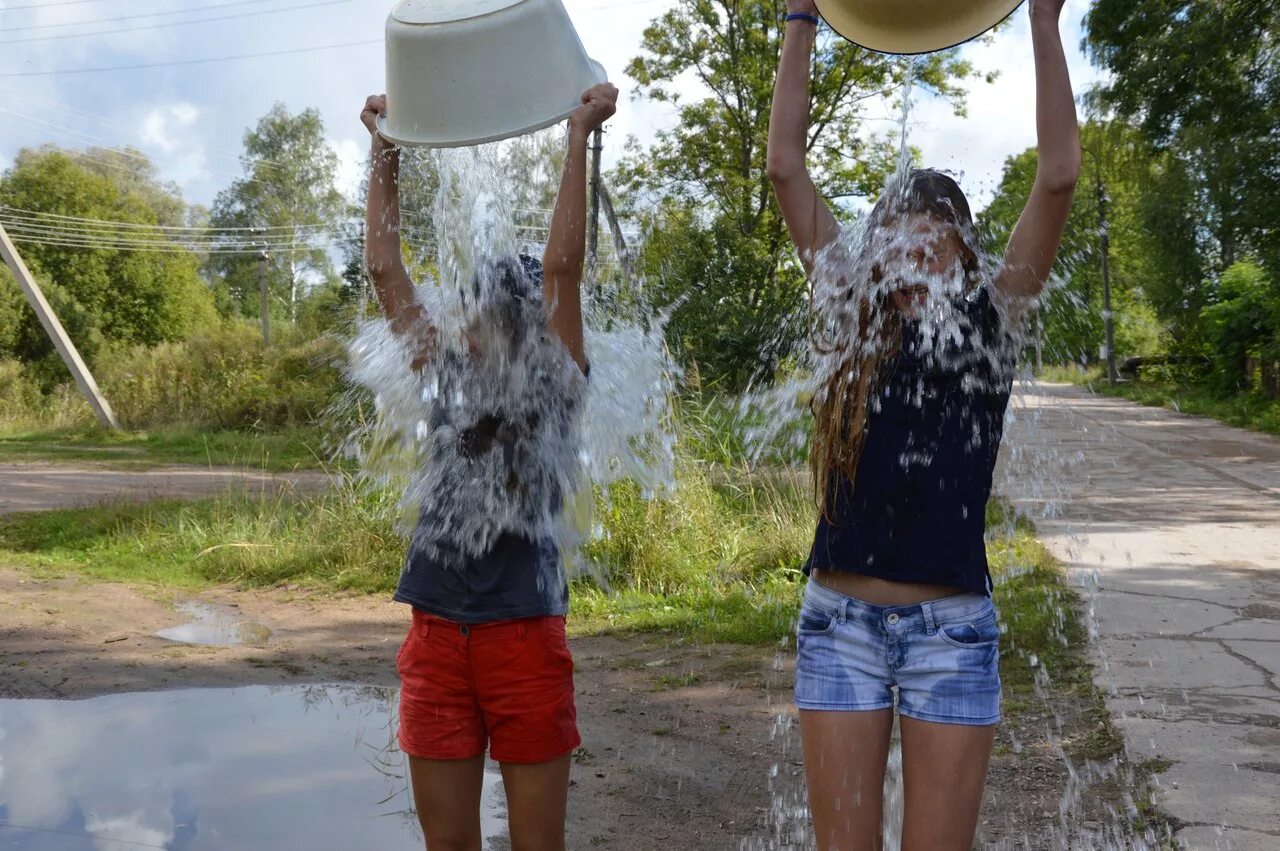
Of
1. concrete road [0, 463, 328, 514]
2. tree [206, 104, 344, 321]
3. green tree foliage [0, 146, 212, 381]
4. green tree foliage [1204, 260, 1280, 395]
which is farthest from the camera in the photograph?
tree [206, 104, 344, 321]

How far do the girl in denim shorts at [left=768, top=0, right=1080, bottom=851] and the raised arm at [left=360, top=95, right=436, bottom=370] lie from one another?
88 centimetres

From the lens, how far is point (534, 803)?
7.28 ft

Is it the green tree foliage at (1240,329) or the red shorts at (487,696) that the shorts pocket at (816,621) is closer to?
the red shorts at (487,696)

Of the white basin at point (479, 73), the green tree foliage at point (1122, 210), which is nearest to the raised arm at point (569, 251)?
the white basin at point (479, 73)

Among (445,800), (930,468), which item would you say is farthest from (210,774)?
(930,468)

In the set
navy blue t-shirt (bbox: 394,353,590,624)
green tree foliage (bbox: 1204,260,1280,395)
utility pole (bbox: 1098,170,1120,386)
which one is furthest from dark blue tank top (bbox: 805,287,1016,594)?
utility pole (bbox: 1098,170,1120,386)

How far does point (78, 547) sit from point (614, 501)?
458 cm

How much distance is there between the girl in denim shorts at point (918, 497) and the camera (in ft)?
6.37

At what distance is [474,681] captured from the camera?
224cm

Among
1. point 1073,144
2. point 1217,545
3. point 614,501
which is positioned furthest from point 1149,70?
point 1073,144

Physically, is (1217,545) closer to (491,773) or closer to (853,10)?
(491,773)

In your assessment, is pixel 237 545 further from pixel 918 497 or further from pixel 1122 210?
pixel 1122 210

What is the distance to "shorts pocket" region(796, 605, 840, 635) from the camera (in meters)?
2.02

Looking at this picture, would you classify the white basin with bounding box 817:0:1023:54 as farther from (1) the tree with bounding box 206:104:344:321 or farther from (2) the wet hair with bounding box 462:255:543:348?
(1) the tree with bounding box 206:104:344:321
